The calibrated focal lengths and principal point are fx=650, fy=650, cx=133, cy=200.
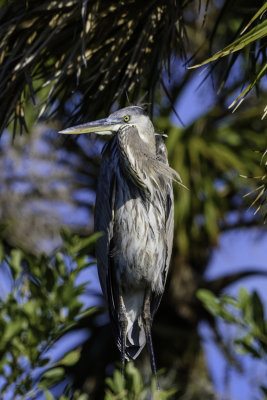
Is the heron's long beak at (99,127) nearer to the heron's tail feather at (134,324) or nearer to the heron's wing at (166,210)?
the heron's wing at (166,210)

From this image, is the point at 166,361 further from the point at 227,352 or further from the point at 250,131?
the point at 250,131

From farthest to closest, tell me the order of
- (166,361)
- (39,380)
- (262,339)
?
(166,361)
(262,339)
(39,380)

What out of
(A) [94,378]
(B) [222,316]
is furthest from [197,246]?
(B) [222,316]

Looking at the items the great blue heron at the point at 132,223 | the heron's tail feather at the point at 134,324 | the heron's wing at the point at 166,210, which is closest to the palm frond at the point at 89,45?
the great blue heron at the point at 132,223

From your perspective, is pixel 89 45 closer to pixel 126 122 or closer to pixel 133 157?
pixel 126 122

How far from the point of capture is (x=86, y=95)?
99.2 inches

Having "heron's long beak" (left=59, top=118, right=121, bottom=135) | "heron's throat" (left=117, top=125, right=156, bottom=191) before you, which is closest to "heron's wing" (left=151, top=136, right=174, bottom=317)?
"heron's throat" (left=117, top=125, right=156, bottom=191)

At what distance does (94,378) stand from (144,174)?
12.1ft

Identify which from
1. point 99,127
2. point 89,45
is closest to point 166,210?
point 99,127

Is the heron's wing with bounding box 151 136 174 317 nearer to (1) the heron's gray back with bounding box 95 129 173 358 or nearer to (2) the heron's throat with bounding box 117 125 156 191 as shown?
(1) the heron's gray back with bounding box 95 129 173 358

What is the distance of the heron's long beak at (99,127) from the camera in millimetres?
2381

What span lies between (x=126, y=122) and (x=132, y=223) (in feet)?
1.34

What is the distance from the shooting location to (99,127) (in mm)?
2502

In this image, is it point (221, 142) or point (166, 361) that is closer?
point (221, 142)
